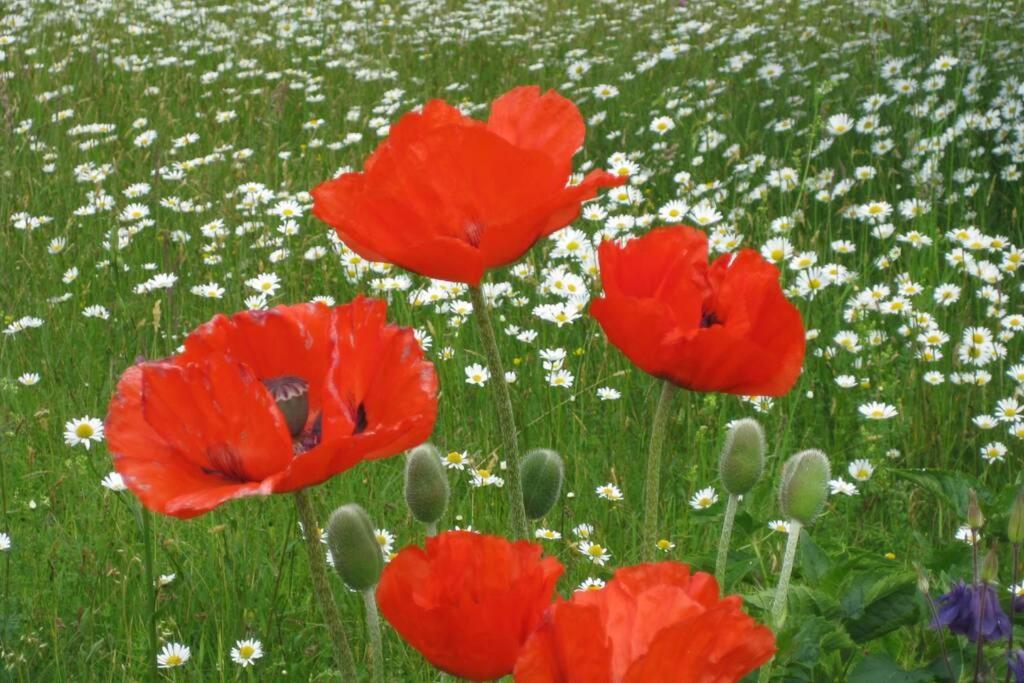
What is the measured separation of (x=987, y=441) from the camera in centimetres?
314

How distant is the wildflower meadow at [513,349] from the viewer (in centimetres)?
95

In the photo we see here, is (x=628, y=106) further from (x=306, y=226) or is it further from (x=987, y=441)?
(x=987, y=441)

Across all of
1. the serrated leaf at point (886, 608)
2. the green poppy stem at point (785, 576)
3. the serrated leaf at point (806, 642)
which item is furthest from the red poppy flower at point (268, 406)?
the serrated leaf at point (886, 608)

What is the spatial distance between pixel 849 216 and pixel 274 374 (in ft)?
11.7

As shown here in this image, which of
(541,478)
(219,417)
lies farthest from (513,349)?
(219,417)

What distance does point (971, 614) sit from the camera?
5.27ft

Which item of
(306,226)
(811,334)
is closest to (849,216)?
(811,334)

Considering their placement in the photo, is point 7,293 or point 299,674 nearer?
point 299,674

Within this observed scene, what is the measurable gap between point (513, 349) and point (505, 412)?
2.56 m

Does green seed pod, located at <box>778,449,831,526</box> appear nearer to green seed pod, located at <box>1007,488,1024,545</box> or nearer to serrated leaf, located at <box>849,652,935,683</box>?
green seed pod, located at <box>1007,488,1024,545</box>

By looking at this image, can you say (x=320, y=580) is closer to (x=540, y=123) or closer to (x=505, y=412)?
(x=505, y=412)

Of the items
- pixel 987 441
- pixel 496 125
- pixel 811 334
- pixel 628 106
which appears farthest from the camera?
pixel 628 106

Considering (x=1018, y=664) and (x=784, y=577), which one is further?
(x=1018, y=664)

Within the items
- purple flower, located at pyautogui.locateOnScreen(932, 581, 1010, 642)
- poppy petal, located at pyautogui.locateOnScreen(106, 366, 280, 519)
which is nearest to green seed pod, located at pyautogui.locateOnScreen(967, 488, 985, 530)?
purple flower, located at pyautogui.locateOnScreen(932, 581, 1010, 642)
